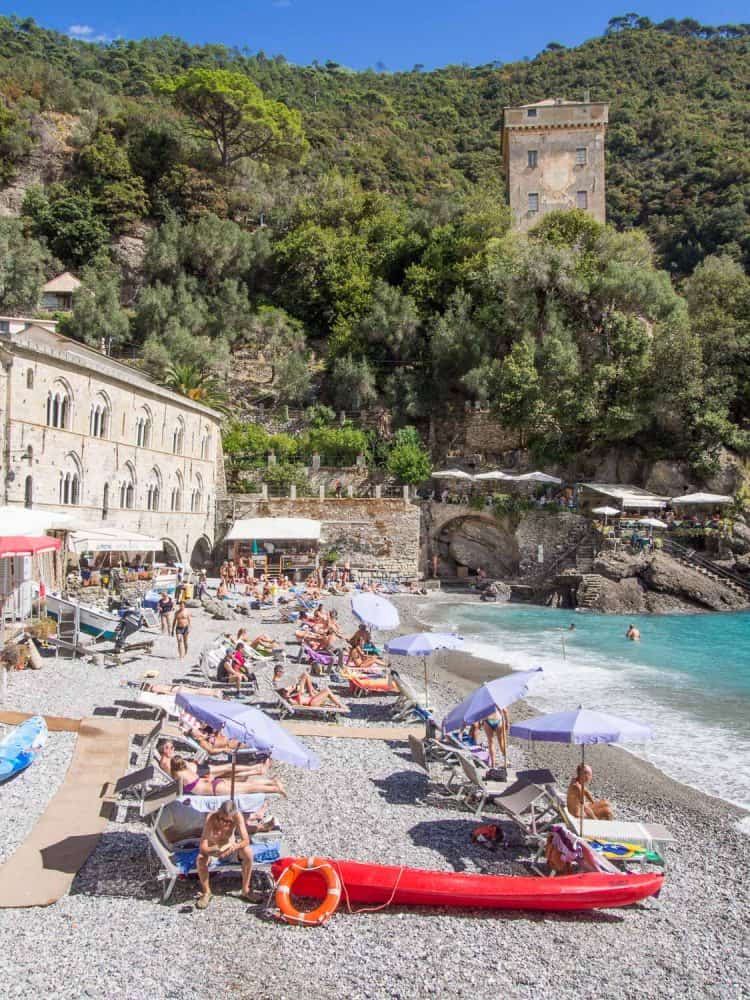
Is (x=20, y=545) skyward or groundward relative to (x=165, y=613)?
skyward

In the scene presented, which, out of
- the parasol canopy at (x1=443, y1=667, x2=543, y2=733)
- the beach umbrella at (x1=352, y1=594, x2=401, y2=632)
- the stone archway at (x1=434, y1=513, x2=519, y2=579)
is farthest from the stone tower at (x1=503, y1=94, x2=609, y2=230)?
the parasol canopy at (x1=443, y1=667, x2=543, y2=733)

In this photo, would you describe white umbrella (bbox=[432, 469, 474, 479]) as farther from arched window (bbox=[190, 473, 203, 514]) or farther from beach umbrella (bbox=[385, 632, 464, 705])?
beach umbrella (bbox=[385, 632, 464, 705])

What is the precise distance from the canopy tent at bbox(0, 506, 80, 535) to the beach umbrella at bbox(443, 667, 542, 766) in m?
10.1

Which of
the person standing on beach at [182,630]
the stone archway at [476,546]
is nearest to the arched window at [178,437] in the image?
the stone archway at [476,546]

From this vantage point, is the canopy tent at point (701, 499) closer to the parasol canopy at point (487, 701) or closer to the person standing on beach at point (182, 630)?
the person standing on beach at point (182, 630)

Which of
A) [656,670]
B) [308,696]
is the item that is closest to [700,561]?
[656,670]

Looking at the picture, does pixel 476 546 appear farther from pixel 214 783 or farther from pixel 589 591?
pixel 214 783

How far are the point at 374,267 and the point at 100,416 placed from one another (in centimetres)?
2650

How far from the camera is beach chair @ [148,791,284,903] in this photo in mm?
6316

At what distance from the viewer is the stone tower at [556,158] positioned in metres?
51.0

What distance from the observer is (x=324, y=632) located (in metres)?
18.0

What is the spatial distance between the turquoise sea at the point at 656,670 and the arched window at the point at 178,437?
12.7 meters

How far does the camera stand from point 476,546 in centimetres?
3650

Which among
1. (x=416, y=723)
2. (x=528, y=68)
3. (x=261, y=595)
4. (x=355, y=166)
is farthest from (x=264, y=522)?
(x=528, y=68)
